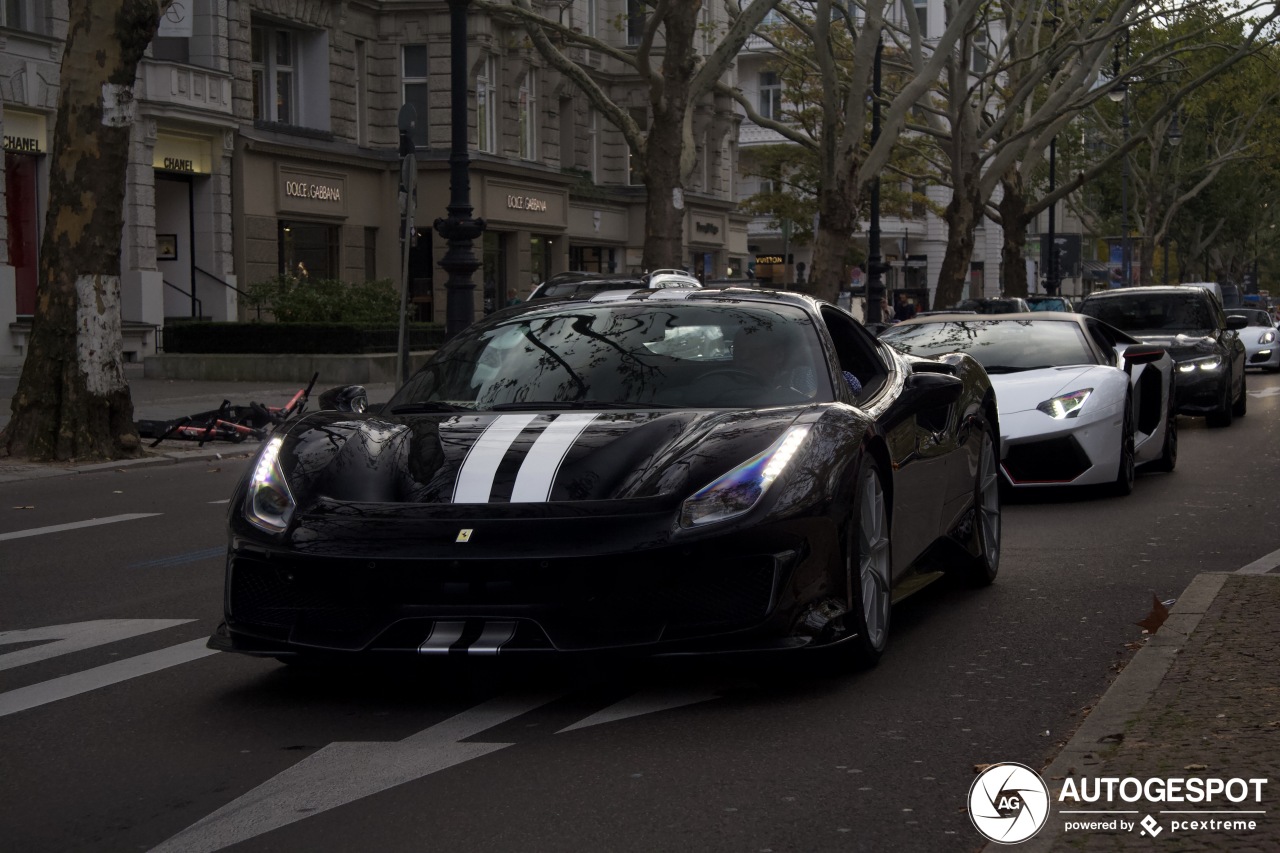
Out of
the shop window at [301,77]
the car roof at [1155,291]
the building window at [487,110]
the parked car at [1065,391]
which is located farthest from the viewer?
the building window at [487,110]

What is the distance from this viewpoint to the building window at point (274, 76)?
37.5 m

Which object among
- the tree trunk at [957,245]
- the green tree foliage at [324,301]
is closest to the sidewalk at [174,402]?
the green tree foliage at [324,301]

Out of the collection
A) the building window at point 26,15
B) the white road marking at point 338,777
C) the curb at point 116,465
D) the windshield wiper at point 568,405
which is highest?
the building window at point 26,15

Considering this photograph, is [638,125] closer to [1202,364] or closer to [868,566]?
[1202,364]

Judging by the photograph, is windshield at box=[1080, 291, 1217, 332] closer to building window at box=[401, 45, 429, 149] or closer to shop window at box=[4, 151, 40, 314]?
shop window at box=[4, 151, 40, 314]

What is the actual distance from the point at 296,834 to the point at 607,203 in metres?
47.2

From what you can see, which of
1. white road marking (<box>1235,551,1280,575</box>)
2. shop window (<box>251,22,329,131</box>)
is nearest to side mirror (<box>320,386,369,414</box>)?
white road marking (<box>1235,551,1280,575</box>)

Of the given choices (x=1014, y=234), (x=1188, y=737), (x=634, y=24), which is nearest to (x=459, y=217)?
(x=1188, y=737)

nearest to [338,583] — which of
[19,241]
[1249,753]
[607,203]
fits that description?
[1249,753]

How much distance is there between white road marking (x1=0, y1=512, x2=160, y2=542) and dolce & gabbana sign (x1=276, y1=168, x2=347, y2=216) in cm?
2564

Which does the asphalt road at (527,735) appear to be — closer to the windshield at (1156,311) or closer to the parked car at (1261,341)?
the windshield at (1156,311)

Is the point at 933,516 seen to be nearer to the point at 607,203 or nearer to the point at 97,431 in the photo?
the point at 97,431

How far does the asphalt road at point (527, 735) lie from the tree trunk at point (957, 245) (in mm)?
32482

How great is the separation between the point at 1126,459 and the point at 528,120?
3491cm
